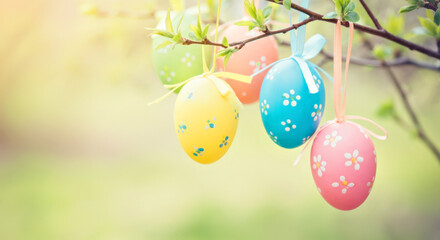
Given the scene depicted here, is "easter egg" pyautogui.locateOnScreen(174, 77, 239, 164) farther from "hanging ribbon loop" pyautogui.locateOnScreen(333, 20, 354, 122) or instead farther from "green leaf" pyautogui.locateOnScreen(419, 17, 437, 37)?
"green leaf" pyautogui.locateOnScreen(419, 17, 437, 37)

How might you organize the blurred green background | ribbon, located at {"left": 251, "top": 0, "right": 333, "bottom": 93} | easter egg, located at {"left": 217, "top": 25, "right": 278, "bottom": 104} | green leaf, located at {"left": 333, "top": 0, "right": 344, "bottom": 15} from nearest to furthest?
green leaf, located at {"left": 333, "top": 0, "right": 344, "bottom": 15} → ribbon, located at {"left": 251, "top": 0, "right": 333, "bottom": 93} → easter egg, located at {"left": 217, "top": 25, "right": 278, "bottom": 104} → the blurred green background

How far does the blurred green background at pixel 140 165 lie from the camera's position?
277 cm

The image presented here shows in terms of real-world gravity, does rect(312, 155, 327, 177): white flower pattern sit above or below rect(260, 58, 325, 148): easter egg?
below

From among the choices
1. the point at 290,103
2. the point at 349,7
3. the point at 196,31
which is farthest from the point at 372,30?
the point at 196,31

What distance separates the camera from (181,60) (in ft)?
2.74

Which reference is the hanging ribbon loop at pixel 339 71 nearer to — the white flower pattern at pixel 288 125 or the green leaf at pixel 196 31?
the white flower pattern at pixel 288 125

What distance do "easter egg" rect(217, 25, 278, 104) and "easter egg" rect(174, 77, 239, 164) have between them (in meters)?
0.08

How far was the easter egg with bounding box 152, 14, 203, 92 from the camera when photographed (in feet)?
2.72

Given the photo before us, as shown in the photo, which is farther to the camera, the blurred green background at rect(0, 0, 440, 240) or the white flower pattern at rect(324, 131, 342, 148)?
the blurred green background at rect(0, 0, 440, 240)

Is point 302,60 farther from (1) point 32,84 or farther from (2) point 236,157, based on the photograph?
(1) point 32,84

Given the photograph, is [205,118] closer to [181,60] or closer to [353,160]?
[181,60]

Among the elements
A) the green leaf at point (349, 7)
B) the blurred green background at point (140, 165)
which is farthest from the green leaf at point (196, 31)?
the blurred green background at point (140, 165)

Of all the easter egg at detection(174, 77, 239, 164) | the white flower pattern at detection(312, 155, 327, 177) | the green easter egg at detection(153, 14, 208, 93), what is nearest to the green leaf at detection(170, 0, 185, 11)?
the green easter egg at detection(153, 14, 208, 93)

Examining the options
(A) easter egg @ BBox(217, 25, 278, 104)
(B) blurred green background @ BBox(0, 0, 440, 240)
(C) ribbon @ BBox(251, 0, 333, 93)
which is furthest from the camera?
(B) blurred green background @ BBox(0, 0, 440, 240)
